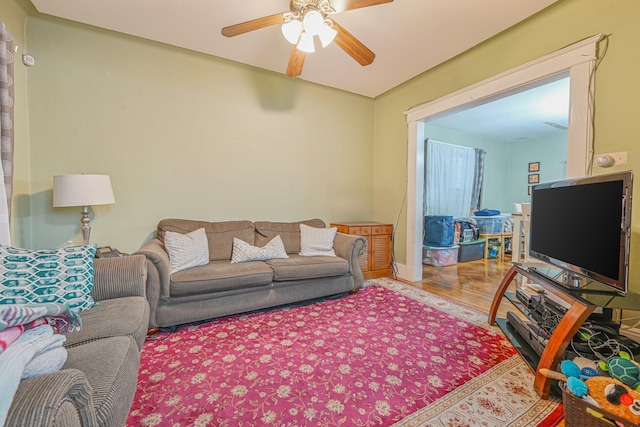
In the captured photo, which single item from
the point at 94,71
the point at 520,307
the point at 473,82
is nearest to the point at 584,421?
the point at 520,307

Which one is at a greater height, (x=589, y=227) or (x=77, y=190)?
(x=77, y=190)

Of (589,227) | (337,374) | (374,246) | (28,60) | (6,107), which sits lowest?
(337,374)

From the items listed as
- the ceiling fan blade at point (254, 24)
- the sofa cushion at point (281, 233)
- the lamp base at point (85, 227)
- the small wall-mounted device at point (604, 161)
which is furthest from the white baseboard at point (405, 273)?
the lamp base at point (85, 227)

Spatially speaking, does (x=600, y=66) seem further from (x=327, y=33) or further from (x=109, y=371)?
(x=109, y=371)

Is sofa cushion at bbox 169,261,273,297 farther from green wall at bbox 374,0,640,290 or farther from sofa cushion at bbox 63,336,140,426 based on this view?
green wall at bbox 374,0,640,290

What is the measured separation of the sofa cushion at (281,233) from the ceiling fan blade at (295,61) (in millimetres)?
1652

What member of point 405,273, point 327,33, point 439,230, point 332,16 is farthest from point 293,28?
point 439,230

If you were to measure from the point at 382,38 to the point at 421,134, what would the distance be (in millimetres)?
1324

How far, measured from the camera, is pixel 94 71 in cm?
251

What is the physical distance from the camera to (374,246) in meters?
3.62

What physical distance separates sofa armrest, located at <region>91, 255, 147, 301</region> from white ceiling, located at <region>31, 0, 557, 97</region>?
6.90ft

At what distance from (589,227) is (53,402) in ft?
7.81

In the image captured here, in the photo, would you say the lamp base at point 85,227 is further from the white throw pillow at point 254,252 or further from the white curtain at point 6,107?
the white throw pillow at point 254,252

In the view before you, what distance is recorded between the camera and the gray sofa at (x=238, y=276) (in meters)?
2.11
